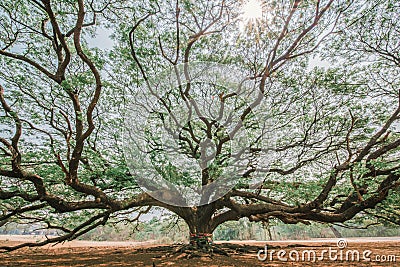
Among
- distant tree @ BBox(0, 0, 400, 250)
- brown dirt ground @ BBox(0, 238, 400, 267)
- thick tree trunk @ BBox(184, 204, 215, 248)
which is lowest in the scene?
brown dirt ground @ BBox(0, 238, 400, 267)

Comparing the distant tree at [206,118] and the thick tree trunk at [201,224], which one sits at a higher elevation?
the distant tree at [206,118]

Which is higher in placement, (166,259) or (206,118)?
(206,118)

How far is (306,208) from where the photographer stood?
16.1 ft

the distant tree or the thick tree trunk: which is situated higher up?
the distant tree

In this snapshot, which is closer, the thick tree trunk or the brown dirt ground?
the brown dirt ground

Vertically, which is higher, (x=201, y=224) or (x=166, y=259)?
(x=201, y=224)

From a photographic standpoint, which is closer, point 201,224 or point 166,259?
point 166,259

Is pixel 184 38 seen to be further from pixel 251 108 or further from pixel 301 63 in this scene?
pixel 301 63

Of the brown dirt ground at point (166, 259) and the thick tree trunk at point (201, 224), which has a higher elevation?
the thick tree trunk at point (201, 224)

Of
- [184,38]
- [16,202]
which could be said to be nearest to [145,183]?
[184,38]

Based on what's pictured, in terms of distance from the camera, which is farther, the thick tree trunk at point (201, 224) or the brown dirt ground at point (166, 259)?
the thick tree trunk at point (201, 224)

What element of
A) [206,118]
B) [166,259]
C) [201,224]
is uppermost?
[206,118]

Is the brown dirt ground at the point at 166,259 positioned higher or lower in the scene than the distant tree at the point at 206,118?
lower

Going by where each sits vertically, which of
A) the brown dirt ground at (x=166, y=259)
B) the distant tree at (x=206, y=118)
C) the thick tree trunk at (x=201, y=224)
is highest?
the distant tree at (x=206, y=118)
